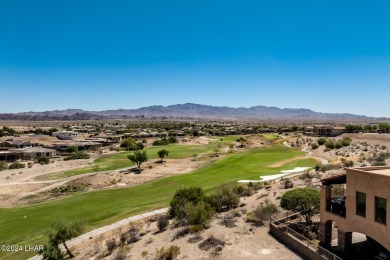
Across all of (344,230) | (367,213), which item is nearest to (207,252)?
(344,230)

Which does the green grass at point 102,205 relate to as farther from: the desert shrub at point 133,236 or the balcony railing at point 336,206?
the balcony railing at point 336,206

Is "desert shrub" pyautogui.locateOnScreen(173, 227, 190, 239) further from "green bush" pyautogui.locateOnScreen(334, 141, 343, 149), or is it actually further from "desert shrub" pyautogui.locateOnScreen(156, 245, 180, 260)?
"green bush" pyautogui.locateOnScreen(334, 141, 343, 149)

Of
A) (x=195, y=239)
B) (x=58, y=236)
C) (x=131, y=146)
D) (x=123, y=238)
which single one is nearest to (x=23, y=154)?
(x=131, y=146)

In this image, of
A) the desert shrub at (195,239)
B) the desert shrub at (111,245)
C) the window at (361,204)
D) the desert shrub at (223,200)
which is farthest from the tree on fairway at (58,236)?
the window at (361,204)

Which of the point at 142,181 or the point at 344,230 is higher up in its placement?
the point at 344,230

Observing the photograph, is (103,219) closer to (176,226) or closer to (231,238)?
(176,226)

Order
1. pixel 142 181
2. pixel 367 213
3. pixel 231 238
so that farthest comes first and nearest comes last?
pixel 142 181 → pixel 231 238 → pixel 367 213

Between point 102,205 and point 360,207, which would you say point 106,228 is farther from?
point 360,207
